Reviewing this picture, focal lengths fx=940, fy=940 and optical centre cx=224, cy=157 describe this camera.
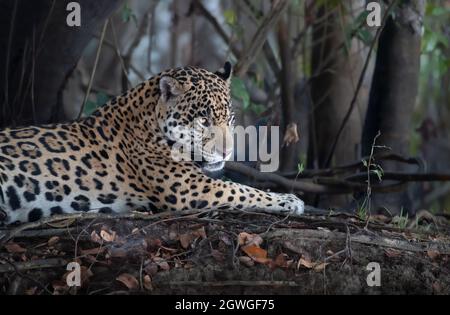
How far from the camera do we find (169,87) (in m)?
8.26

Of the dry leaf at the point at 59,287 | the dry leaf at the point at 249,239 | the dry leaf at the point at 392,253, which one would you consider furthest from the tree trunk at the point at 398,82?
the dry leaf at the point at 59,287

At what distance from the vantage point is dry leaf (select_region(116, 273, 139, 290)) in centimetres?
663

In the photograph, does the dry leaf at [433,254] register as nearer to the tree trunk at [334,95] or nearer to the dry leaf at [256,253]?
the dry leaf at [256,253]

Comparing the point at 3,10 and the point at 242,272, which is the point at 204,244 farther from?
the point at 3,10

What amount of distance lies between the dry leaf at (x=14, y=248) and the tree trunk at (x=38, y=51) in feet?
9.36

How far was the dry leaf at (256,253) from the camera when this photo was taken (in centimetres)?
704

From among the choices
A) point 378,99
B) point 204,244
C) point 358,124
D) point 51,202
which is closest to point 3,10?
point 51,202

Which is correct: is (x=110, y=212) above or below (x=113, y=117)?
below

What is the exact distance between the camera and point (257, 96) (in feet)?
45.1

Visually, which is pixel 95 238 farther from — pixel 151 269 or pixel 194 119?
pixel 194 119

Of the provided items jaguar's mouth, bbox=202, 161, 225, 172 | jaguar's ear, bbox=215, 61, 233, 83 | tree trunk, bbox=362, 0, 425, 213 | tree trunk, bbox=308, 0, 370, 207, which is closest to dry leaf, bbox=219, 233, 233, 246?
jaguar's mouth, bbox=202, 161, 225, 172

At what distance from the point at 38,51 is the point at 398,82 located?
4182 millimetres
